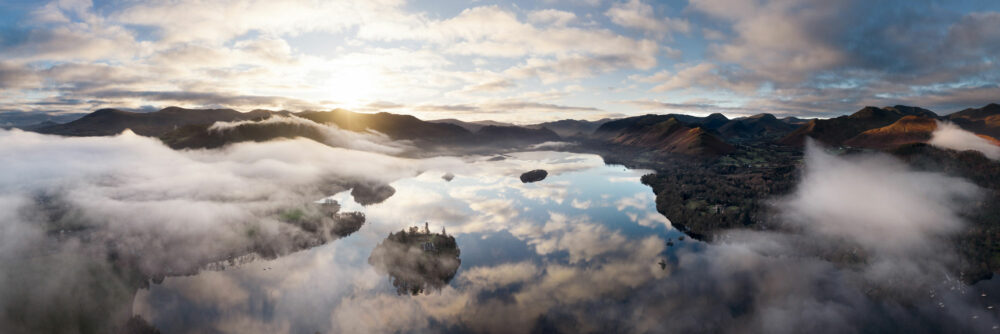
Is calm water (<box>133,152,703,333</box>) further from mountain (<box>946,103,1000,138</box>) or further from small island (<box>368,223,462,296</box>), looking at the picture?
mountain (<box>946,103,1000,138</box>)

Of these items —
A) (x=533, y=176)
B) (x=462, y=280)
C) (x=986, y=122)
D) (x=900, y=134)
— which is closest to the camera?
(x=462, y=280)

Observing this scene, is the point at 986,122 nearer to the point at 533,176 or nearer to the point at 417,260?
the point at 533,176

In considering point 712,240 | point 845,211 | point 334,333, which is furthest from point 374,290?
point 845,211

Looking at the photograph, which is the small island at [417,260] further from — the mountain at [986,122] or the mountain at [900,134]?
the mountain at [986,122]

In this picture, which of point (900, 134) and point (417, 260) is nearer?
point (417, 260)

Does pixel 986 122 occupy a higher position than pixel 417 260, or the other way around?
pixel 986 122

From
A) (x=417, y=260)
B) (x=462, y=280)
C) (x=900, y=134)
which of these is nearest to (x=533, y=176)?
(x=417, y=260)

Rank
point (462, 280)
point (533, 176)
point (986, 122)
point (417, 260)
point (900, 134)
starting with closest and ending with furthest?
point (462, 280)
point (417, 260)
point (900, 134)
point (533, 176)
point (986, 122)

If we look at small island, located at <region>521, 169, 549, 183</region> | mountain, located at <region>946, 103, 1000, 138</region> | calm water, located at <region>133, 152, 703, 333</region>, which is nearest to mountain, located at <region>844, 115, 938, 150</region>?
mountain, located at <region>946, 103, 1000, 138</region>
